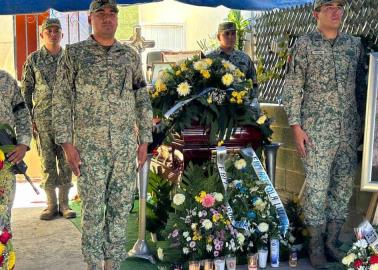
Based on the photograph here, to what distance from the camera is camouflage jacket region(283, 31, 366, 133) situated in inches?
170

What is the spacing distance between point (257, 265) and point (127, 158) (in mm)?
1284

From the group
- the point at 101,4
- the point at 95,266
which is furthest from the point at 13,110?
the point at 95,266

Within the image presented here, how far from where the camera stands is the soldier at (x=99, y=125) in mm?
4012

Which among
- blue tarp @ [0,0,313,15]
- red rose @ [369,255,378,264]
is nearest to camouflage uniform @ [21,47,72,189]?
blue tarp @ [0,0,313,15]

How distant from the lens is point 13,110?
4.09 meters

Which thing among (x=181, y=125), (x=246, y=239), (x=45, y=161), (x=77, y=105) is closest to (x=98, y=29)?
(x=77, y=105)

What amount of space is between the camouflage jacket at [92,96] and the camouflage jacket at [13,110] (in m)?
0.23

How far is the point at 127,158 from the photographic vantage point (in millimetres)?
4090

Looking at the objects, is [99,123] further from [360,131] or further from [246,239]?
[360,131]

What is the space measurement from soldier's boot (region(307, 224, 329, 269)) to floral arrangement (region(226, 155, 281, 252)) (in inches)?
10.1

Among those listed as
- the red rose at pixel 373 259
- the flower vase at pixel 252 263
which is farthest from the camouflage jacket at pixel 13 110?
the red rose at pixel 373 259

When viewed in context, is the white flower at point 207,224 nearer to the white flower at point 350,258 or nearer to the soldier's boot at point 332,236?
the soldier's boot at point 332,236

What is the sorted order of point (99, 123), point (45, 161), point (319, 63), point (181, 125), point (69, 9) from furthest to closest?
point (45, 161) → point (69, 9) → point (181, 125) → point (319, 63) → point (99, 123)

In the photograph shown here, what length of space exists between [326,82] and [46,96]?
3.19 metres
